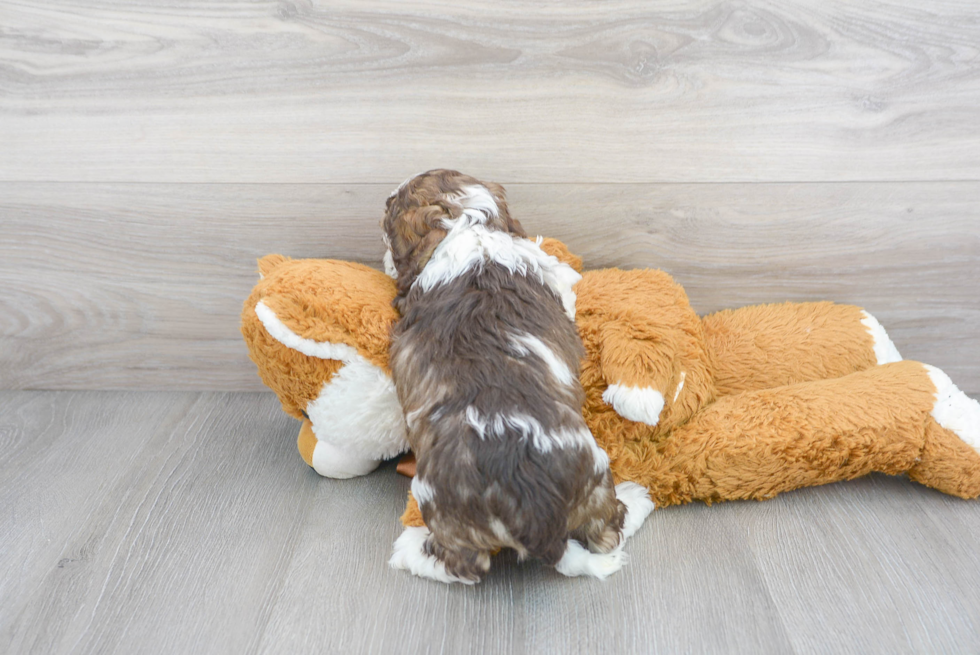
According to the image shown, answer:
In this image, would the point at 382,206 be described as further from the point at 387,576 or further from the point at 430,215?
the point at 387,576

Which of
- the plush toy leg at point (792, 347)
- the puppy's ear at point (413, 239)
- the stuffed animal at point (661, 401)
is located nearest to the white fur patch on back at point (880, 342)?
the plush toy leg at point (792, 347)

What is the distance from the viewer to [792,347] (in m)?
1.76

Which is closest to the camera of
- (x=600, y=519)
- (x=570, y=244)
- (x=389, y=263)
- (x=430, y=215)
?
(x=600, y=519)

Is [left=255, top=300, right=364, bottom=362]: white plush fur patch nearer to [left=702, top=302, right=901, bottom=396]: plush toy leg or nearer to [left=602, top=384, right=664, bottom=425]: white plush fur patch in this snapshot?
[left=602, top=384, right=664, bottom=425]: white plush fur patch

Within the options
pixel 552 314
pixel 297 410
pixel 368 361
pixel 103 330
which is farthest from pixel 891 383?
pixel 103 330

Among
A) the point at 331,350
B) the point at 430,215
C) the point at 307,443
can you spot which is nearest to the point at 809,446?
the point at 430,215

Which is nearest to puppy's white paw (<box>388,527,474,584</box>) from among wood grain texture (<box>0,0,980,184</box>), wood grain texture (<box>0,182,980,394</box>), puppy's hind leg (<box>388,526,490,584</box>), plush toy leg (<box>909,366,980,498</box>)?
puppy's hind leg (<box>388,526,490,584</box>)

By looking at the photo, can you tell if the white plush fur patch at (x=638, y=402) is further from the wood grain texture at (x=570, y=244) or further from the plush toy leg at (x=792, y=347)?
the wood grain texture at (x=570, y=244)

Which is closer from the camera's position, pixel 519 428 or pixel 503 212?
pixel 519 428

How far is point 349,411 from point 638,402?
658mm

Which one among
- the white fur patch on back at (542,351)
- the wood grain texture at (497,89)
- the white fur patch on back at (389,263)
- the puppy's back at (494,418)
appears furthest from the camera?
the wood grain texture at (497,89)

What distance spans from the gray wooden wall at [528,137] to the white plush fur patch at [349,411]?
1.56ft

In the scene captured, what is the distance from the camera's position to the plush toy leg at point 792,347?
1.74m

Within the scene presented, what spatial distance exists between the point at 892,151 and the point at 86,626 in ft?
7.11
